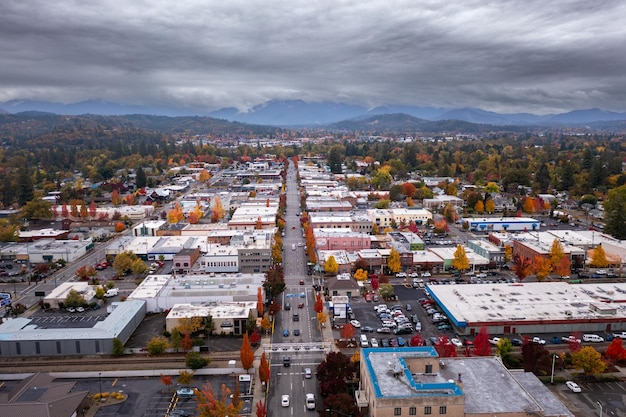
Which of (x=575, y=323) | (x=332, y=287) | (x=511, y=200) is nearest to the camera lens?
(x=575, y=323)

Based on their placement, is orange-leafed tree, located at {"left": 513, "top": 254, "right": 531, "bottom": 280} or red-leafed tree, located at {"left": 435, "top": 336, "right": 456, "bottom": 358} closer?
red-leafed tree, located at {"left": 435, "top": 336, "right": 456, "bottom": 358}

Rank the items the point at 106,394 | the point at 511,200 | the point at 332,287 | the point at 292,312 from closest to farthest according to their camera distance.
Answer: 1. the point at 106,394
2. the point at 292,312
3. the point at 332,287
4. the point at 511,200

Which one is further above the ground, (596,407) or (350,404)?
(350,404)

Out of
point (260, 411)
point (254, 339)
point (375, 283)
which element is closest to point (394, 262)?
point (375, 283)

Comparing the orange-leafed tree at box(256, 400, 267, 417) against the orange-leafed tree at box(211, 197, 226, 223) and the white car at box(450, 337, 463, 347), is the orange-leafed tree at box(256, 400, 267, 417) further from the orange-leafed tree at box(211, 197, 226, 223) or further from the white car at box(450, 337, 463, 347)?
the orange-leafed tree at box(211, 197, 226, 223)

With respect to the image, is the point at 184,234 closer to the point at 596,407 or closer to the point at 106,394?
the point at 106,394

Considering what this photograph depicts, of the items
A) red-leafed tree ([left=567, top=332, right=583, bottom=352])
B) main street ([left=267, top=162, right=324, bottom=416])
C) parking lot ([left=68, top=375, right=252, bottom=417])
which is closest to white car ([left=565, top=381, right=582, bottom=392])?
red-leafed tree ([left=567, top=332, right=583, bottom=352])

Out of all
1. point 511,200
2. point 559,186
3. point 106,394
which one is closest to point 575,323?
point 106,394
